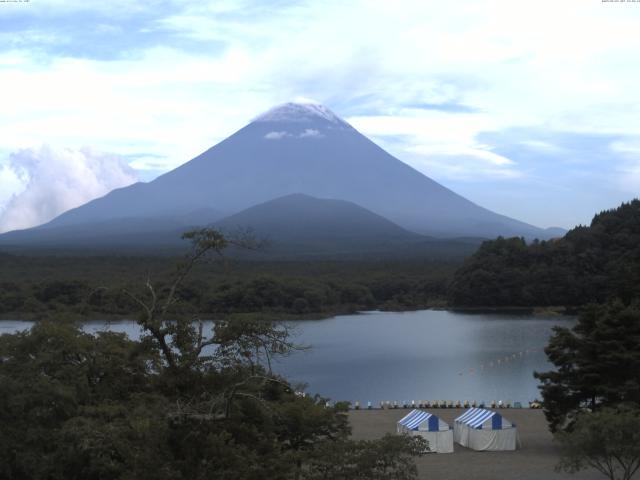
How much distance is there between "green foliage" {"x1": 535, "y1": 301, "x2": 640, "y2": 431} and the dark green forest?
19688 mm

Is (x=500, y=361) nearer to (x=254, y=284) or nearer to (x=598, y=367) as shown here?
(x=598, y=367)

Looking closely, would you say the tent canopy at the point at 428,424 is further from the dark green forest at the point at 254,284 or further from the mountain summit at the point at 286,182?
the mountain summit at the point at 286,182

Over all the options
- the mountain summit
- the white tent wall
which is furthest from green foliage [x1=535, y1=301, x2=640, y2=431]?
the mountain summit

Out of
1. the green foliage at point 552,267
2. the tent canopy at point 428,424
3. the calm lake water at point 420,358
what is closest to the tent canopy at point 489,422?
the tent canopy at point 428,424

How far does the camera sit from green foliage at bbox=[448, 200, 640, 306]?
4522 centimetres

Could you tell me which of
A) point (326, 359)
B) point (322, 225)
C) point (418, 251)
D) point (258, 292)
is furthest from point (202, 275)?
point (322, 225)

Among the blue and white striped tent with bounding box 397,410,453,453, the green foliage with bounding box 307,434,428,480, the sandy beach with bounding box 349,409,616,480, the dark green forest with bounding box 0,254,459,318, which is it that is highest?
the dark green forest with bounding box 0,254,459,318

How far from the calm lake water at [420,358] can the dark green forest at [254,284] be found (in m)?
2.65

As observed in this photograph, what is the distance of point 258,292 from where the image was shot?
42281mm

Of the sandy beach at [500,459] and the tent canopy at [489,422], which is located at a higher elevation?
the tent canopy at [489,422]

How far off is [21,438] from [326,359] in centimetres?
2037

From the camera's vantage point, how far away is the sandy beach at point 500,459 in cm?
1242

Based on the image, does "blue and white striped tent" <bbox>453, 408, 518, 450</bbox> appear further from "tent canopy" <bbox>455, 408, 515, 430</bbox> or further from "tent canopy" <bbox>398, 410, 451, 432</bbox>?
"tent canopy" <bbox>398, 410, 451, 432</bbox>

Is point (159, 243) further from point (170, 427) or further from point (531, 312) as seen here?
point (170, 427)
